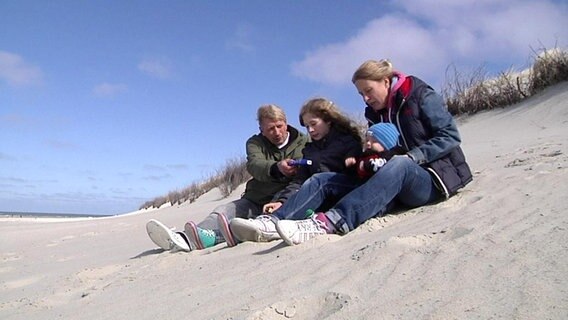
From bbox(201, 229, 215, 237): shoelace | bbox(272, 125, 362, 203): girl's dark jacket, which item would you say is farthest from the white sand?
bbox(272, 125, 362, 203): girl's dark jacket

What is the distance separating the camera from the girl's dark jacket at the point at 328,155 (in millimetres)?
3512

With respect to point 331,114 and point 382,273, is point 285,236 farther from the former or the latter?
point 331,114

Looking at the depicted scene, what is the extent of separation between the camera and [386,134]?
3.05 meters

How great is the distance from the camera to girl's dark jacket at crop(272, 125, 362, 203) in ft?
11.5

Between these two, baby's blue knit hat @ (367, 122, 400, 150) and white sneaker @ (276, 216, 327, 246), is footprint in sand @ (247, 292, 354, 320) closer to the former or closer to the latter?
white sneaker @ (276, 216, 327, 246)

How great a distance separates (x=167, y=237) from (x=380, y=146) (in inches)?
67.7

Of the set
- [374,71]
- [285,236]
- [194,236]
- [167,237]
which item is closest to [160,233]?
[167,237]

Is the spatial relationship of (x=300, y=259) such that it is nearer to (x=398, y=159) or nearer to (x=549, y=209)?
(x=398, y=159)

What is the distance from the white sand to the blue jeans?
0.40 ft

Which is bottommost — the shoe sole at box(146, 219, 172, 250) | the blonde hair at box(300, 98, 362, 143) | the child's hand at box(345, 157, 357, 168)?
the shoe sole at box(146, 219, 172, 250)

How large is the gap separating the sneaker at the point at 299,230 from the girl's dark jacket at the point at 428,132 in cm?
75

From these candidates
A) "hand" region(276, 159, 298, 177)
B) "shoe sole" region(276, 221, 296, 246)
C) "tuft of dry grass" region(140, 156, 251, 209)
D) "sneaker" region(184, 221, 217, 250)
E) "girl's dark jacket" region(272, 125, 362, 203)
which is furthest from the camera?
"tuft of dry grass" region(140, 156, 251, 209)

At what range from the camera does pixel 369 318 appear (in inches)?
54.6

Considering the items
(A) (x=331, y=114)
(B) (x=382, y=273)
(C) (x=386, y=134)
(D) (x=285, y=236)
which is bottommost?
(B) (x=382, y=273)
